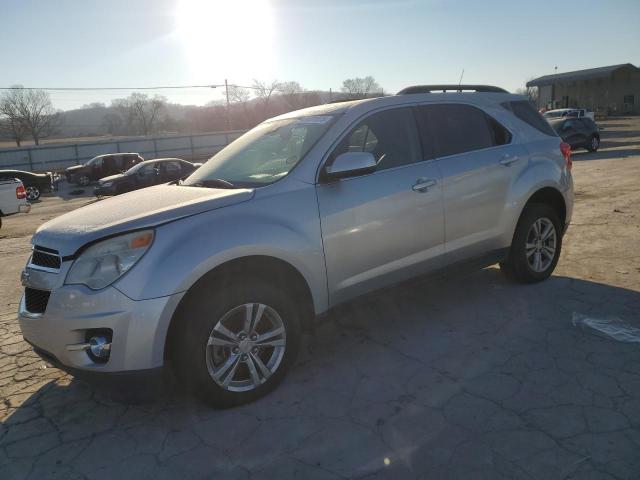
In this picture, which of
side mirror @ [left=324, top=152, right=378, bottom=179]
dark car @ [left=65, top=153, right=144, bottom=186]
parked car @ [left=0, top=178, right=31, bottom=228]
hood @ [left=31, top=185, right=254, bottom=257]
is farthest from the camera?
dark car @ [left=65, top=153, right=144, bottom=186]

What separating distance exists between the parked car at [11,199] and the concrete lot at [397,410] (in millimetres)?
8714

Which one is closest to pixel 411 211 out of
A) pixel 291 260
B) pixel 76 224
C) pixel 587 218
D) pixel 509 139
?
pixel 291 260

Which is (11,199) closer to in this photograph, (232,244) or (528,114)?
(232,244)

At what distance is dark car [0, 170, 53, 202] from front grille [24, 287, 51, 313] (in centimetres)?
2123

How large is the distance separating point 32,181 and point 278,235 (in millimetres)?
23173

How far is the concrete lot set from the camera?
254cm

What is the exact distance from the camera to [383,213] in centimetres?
356

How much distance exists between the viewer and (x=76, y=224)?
10.1 feet

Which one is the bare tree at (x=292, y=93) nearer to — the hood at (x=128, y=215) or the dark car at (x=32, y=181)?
the dark car at (x=32, y=181)

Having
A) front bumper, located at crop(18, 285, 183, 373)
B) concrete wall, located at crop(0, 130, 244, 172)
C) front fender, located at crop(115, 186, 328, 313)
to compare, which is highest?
concrete wall, located at crop(0, 130, 244, 172)

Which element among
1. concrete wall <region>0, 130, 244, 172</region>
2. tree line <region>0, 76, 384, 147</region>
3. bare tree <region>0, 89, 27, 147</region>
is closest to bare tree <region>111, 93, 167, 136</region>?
tree line <region>0, 76, 384, 147</region>

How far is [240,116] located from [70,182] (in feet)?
173

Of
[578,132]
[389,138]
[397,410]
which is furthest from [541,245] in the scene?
[578,132]

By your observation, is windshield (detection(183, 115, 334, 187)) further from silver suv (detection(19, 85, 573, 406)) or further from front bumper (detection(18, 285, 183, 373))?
front bumper (detection(18, 285, 183, 373))
